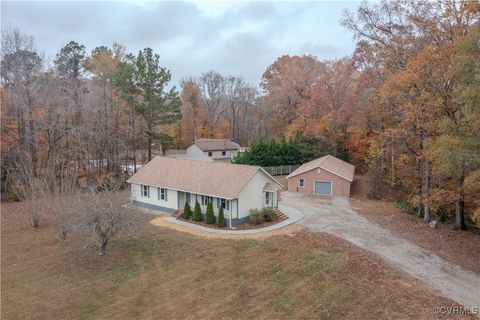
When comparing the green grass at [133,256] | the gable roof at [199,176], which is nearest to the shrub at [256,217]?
the gable roof at [199,176]

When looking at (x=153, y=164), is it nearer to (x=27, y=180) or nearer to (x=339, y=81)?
(x=27, y=180)

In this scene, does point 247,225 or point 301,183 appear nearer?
point 247,225

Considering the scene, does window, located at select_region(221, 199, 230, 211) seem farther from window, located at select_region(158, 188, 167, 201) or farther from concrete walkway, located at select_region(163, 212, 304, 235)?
window, located at select_region(158, 188, 167, 201)

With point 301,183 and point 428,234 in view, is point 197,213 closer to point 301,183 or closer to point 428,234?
point 301,183

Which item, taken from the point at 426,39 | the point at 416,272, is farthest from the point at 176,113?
the point at 416,272

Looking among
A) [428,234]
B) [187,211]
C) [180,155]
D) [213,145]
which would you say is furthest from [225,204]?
[180,155]
